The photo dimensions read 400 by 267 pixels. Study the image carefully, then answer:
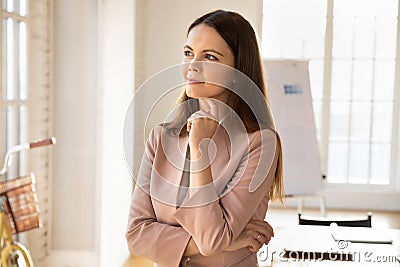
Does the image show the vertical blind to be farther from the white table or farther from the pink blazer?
the pink blazer

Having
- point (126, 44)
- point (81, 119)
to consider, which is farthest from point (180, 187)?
point (126, 44)

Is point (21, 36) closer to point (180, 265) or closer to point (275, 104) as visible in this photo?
point (180, 265)

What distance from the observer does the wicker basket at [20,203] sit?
201cm

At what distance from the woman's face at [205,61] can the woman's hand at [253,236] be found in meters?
0.32

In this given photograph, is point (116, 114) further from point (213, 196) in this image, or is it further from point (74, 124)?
point (213, 196)

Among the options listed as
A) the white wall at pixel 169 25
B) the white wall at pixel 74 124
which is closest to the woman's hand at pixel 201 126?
the white wall at pixel 74 124

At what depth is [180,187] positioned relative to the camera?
134cm

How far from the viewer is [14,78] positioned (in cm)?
278

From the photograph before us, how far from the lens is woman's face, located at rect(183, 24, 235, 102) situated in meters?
1.29

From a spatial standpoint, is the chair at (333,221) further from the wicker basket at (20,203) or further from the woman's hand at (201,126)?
the woman's hand at (201,126)

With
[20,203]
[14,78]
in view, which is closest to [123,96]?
[14,78]

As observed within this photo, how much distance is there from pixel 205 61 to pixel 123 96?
3.98 metres

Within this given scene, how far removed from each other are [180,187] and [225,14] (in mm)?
403

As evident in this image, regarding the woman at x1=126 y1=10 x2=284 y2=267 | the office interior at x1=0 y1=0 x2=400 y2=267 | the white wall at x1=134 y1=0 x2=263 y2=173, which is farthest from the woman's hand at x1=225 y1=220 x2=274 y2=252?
the white wall at x1=134 y1=0 x2=263 y2=173
